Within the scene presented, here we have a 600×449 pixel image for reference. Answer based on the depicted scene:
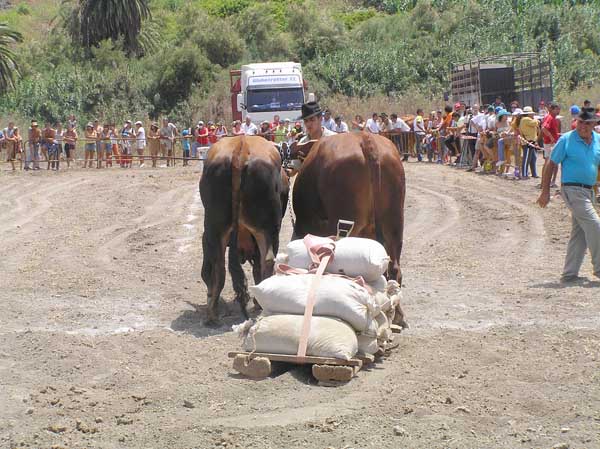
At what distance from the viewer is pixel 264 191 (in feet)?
30.5

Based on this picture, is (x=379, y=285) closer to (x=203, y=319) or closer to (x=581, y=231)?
(x=203, y=319)

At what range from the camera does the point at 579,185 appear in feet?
37.4

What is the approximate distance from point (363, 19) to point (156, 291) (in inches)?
2363

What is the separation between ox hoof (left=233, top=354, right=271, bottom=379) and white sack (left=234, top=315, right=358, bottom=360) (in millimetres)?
117

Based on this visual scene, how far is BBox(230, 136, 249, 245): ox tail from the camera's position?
30.2 feet

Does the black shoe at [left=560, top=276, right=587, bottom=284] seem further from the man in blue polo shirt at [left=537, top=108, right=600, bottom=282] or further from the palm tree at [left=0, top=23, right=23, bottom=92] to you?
the palm tree at [left=0, top=23, right=23, bottom=92]

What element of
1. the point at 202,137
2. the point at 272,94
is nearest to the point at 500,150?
the point at 202,137

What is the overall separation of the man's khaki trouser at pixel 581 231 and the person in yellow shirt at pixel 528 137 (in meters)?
11.0

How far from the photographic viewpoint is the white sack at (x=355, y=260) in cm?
784

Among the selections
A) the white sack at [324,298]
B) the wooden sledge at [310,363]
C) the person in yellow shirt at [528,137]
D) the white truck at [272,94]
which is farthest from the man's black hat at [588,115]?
the white truck at [272,94]

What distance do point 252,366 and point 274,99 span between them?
28401mm

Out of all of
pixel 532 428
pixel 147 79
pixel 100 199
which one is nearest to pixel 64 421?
pixel 532 428

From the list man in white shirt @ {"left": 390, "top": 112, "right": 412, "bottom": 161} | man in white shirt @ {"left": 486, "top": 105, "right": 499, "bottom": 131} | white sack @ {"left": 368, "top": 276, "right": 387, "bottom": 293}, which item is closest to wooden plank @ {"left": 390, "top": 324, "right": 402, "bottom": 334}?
white sack @ {"left": 368, "top": 276, "right": 387, "bottom": 293}

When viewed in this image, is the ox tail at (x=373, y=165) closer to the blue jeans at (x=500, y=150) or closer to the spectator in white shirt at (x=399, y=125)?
the blue jeans at (x=500, y=150)
